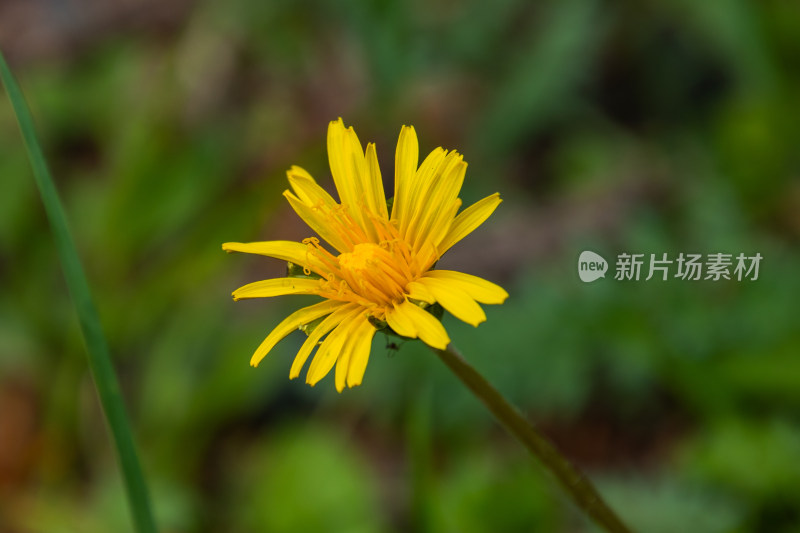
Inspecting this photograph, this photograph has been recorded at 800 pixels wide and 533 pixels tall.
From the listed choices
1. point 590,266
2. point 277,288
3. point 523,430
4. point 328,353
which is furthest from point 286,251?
point 590,266

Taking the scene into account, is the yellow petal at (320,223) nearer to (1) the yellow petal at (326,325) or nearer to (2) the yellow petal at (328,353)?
(1) the yellow petal at (326,325)

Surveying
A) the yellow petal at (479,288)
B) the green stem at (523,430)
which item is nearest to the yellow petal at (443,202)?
the yellow petal at (479,288)

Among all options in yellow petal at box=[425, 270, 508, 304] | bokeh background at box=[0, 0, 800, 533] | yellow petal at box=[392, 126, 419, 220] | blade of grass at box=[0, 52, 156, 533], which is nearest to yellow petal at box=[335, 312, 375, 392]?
yellow petal at box=[425, 270, 508, 304]

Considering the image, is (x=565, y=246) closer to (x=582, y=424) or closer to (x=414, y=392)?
(x=582, y=424)

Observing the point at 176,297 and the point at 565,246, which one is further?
the point at 176,297

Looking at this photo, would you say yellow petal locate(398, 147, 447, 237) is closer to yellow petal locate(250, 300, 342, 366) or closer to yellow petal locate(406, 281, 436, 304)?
yellow petal locate(406, 281, 436, 304)

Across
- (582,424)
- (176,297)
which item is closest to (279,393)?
(176,297)

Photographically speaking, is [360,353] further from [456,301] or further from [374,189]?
[374,189]

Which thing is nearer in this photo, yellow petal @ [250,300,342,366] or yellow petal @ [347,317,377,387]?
yellow petal @ [347,317,377,387]
